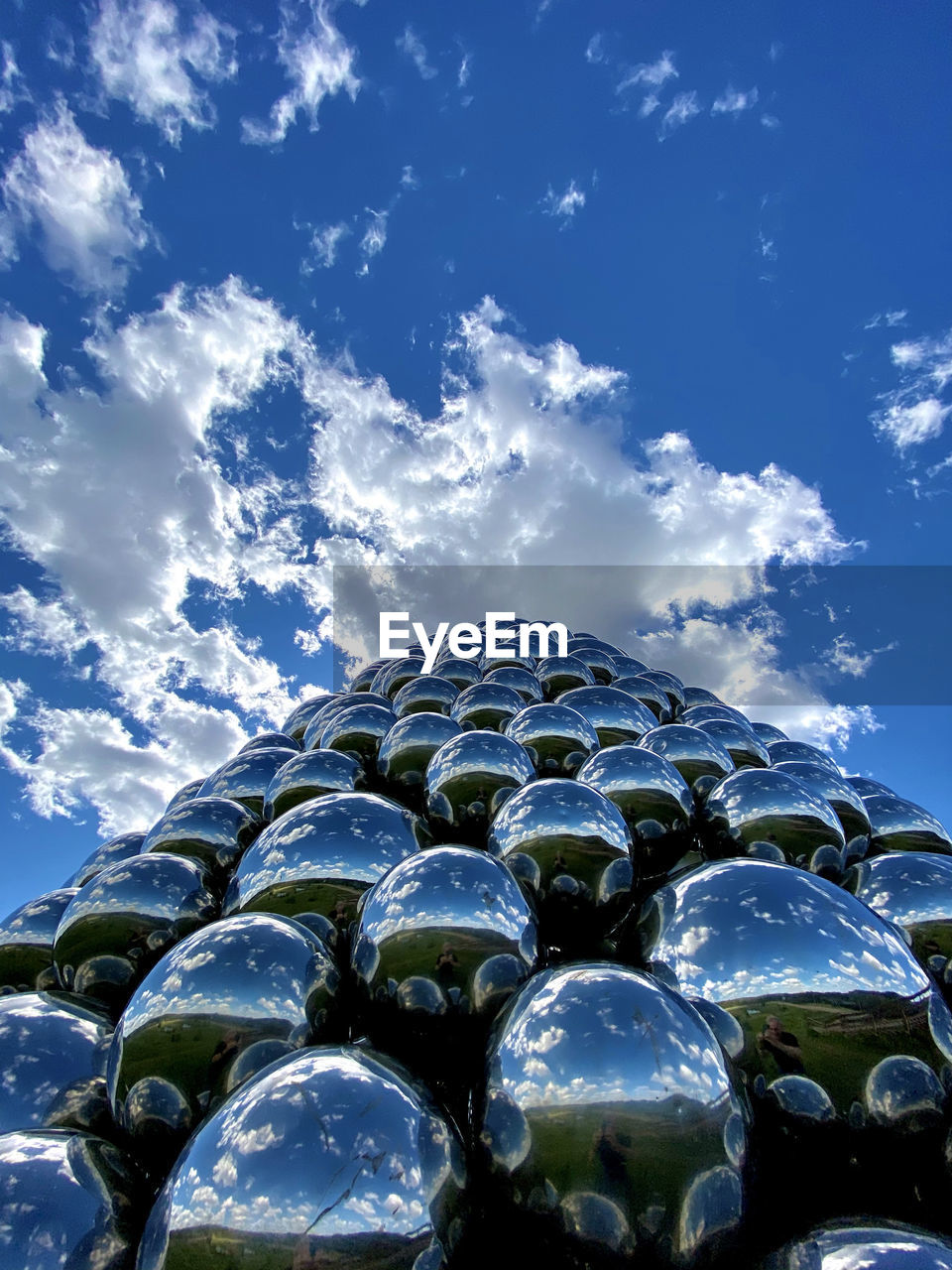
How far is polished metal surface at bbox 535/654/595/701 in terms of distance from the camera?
6.91m

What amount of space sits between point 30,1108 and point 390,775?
257 centimetres

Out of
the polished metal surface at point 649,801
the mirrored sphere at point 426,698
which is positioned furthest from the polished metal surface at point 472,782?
the mirrored sphere at point 426,698

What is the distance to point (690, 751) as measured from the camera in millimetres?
4742

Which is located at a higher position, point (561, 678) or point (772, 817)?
point (561, 678)

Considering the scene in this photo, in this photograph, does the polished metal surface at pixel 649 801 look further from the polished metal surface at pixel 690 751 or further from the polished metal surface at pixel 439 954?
the polished metal surface at pixel 439 954

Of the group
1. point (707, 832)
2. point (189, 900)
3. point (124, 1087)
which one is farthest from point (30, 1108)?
point (707, 832)

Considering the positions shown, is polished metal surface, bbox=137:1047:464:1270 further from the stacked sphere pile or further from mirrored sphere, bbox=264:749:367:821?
mirrored sphere, bbox=264:749:367:821

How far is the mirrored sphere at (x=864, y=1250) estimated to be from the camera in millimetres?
1566

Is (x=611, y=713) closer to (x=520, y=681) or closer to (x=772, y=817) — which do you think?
(x=520, y=681)

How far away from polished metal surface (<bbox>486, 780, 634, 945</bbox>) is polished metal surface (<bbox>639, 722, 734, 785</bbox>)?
1.44 meters

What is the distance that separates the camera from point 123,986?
3.17 m

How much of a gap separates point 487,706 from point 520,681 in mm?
889

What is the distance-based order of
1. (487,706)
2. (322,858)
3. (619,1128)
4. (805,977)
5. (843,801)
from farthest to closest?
(487,706)
(843,801)
(322,858)
(805,977)
(619,1128)

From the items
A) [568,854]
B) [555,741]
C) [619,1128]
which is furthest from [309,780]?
[619,1128]
